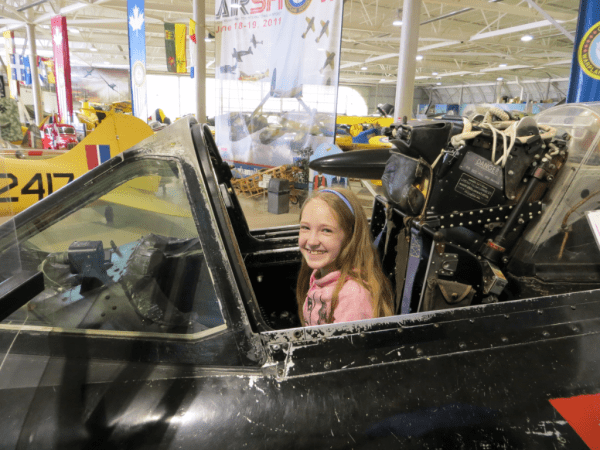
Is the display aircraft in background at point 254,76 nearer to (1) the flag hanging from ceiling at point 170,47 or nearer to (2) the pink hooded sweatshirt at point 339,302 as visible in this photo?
(1) the flag hanging from ceiling at point 170,47

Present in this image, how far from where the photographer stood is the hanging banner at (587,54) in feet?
12.8

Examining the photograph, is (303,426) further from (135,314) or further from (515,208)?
(515,208)

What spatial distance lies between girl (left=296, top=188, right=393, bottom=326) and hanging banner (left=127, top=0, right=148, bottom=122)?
A: 5.73m

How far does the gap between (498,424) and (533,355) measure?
24 cm

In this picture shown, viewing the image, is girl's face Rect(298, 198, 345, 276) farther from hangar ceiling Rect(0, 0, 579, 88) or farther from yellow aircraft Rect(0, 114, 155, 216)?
hangar ceiling Rect(0, 0, 579, 88)

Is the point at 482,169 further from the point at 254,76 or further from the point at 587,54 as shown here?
the point at 254,76

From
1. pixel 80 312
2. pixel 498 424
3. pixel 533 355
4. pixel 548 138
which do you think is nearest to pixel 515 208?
pixel 548 138

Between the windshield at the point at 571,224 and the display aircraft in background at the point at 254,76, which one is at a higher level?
the display aircraft in background at the point at 254,76

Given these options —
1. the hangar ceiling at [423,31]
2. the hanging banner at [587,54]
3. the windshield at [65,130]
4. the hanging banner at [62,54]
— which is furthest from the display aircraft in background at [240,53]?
the windshield at [65,130]

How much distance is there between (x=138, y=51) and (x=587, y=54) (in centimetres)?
611

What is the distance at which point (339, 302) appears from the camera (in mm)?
1279

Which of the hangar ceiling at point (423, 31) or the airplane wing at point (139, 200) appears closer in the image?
the airplane wing at point (139, 200)

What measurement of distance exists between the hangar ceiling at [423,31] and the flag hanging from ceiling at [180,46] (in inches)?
170

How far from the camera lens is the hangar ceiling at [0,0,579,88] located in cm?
1302
